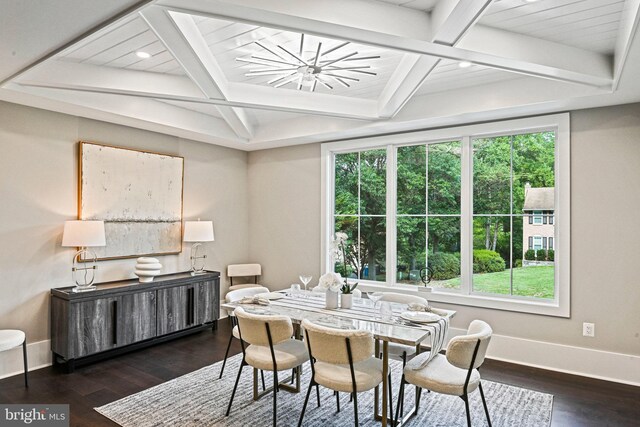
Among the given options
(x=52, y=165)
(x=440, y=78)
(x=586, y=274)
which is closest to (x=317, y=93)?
(x=440, y=78)

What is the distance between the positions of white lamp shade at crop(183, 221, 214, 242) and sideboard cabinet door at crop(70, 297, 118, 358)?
125 centimetres

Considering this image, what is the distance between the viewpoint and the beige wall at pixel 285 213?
538 cm

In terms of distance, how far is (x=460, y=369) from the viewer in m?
2.56

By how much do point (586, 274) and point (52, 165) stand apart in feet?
17.5

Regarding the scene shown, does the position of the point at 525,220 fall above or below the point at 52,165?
below

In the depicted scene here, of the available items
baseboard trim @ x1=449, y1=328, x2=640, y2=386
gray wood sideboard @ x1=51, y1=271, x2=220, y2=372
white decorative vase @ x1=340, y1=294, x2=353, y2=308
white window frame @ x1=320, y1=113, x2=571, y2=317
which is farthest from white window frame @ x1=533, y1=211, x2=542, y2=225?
gray wood sideboard @ x1=51, y1=271, x2=220, y2=372

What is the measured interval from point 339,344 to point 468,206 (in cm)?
Result: 265

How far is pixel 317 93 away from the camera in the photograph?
13.3 ft

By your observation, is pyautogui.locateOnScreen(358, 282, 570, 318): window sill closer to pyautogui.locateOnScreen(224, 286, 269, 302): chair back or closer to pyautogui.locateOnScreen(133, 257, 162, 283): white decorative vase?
pyautogui.locateOnScreen(224, 286, 269, 302): chair back

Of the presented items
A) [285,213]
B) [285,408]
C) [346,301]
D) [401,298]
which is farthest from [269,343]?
[285,213]

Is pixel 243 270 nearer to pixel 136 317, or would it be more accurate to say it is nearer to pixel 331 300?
pixel 136 317

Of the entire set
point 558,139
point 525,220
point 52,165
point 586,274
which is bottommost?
point 586,274

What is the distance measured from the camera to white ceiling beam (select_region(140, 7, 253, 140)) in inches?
87.4

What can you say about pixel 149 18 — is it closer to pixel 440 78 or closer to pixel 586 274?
pixel 440 78
